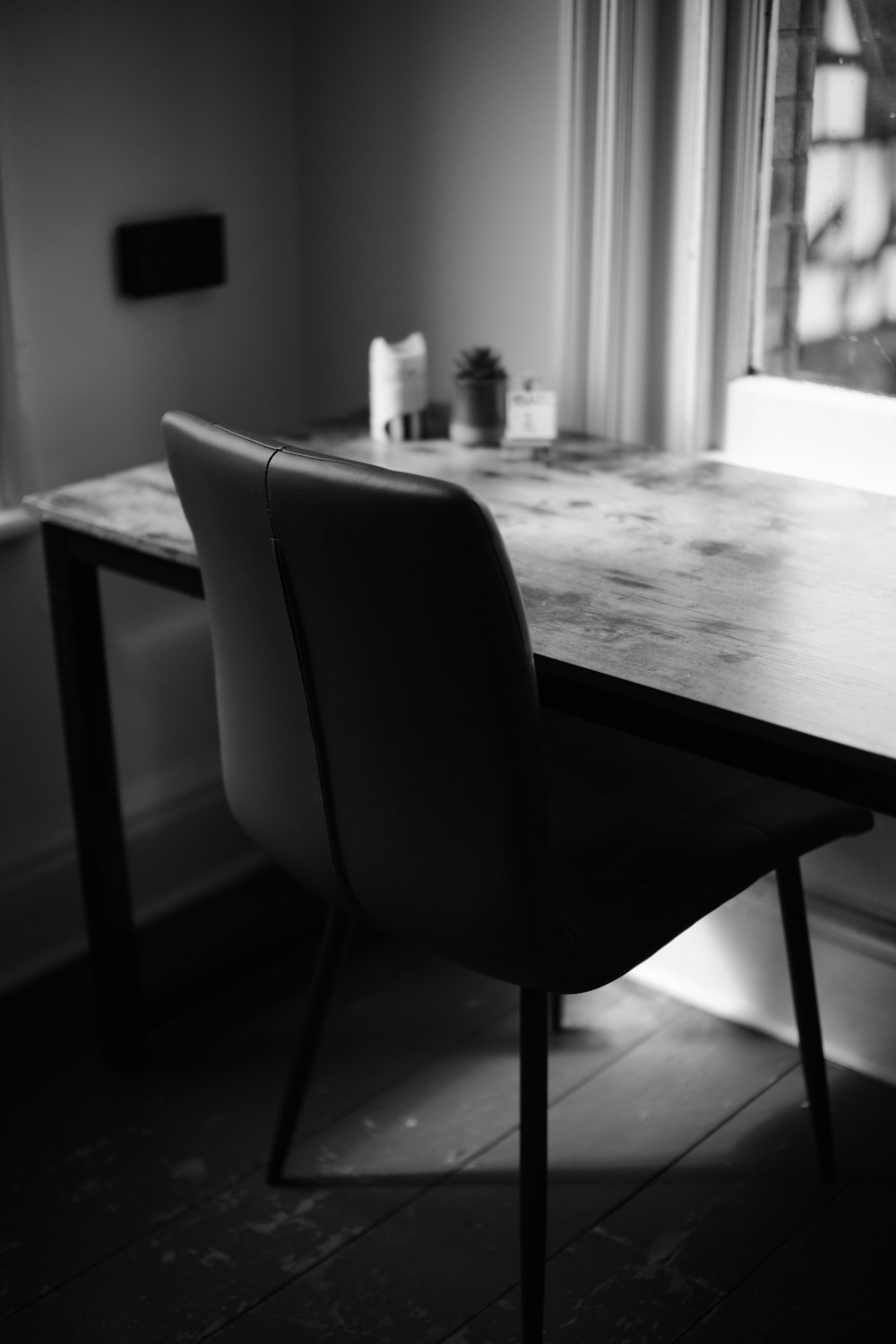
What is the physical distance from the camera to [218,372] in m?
2.24

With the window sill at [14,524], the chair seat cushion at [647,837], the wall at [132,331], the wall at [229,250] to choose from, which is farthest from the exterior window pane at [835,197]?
the window sill at [14,524]

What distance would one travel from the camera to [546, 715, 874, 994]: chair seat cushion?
1.37 m

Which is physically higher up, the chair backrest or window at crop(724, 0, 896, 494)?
window at crop(724, 0, 896, 494)

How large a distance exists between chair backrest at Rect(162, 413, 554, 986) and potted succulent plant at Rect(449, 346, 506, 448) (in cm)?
58

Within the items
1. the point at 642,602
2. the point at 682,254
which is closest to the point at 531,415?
the point at 682,254

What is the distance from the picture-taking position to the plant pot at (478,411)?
1900 mm

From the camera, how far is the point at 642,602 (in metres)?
1.44

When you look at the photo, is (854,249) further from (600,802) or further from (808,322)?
(600,802)

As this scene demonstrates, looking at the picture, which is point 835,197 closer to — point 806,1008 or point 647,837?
point 647,837

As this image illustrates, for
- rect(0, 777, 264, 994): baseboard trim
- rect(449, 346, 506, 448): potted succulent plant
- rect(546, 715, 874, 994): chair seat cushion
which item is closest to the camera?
rect(546, 715, 874, 994): chair seat cushion

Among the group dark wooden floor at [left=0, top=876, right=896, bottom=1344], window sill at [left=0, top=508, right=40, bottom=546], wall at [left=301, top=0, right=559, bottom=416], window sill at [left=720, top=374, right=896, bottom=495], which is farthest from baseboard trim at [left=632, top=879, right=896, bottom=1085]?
window sill at [left=0, top=508, right=40, bottom=546]

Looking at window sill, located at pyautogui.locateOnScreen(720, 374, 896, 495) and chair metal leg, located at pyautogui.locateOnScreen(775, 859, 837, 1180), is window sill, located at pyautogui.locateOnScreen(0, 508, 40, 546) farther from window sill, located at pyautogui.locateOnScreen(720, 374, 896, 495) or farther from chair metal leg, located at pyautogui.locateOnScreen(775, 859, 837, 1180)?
chair metal leg, located at pyautogui.locateOnScreen(775, 859, 837, 1180)

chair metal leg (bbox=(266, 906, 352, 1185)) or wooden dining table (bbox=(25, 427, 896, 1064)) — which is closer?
wooden dining table (bbox=(25, 427, 896, 1064))

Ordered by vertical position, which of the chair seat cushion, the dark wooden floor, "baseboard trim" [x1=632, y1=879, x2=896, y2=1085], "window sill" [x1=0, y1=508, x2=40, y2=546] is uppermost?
"window sill" [x1=0, y1=508, x2=40, y2=546]
